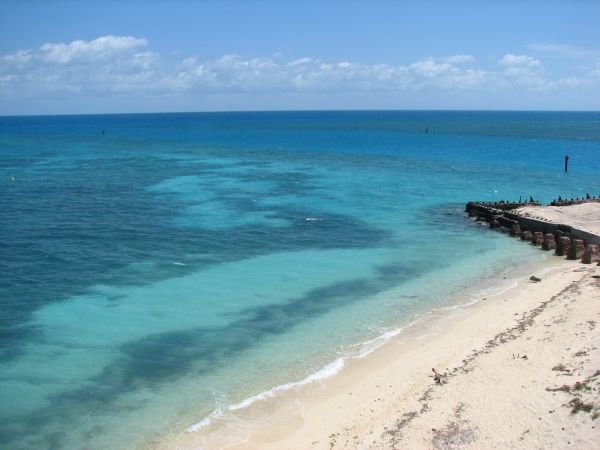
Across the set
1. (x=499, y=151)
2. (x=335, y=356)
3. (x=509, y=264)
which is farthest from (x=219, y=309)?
(x=499, y=151)

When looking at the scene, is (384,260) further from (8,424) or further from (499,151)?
(499,151)

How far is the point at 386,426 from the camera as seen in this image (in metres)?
16.6

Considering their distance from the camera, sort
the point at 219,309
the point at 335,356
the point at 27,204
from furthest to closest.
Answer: the point at 27,204
the point at 219,309
the point at 335,356

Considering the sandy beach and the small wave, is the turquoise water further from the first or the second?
the sandy beach

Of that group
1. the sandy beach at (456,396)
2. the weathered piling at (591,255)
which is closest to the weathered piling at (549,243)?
the weathered piling at (591,255)

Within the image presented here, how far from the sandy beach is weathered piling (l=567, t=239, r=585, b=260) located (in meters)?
10.6

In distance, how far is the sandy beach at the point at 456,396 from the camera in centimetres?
1562

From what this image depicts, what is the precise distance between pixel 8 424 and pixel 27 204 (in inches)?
1416

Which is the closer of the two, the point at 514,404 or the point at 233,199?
the point at 514,404

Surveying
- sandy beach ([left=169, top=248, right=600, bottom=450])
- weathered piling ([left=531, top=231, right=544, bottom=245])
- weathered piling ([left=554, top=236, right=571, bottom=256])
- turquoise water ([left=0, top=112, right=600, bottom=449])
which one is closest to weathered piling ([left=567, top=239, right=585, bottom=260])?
weathered piling ([left=554, top=236, right=571, bottom=256])

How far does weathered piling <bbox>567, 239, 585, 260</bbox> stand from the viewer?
114 ft

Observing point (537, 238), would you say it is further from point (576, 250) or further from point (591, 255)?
point (591, 255)

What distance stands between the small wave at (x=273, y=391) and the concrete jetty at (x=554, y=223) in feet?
63.7

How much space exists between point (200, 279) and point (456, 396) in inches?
651
